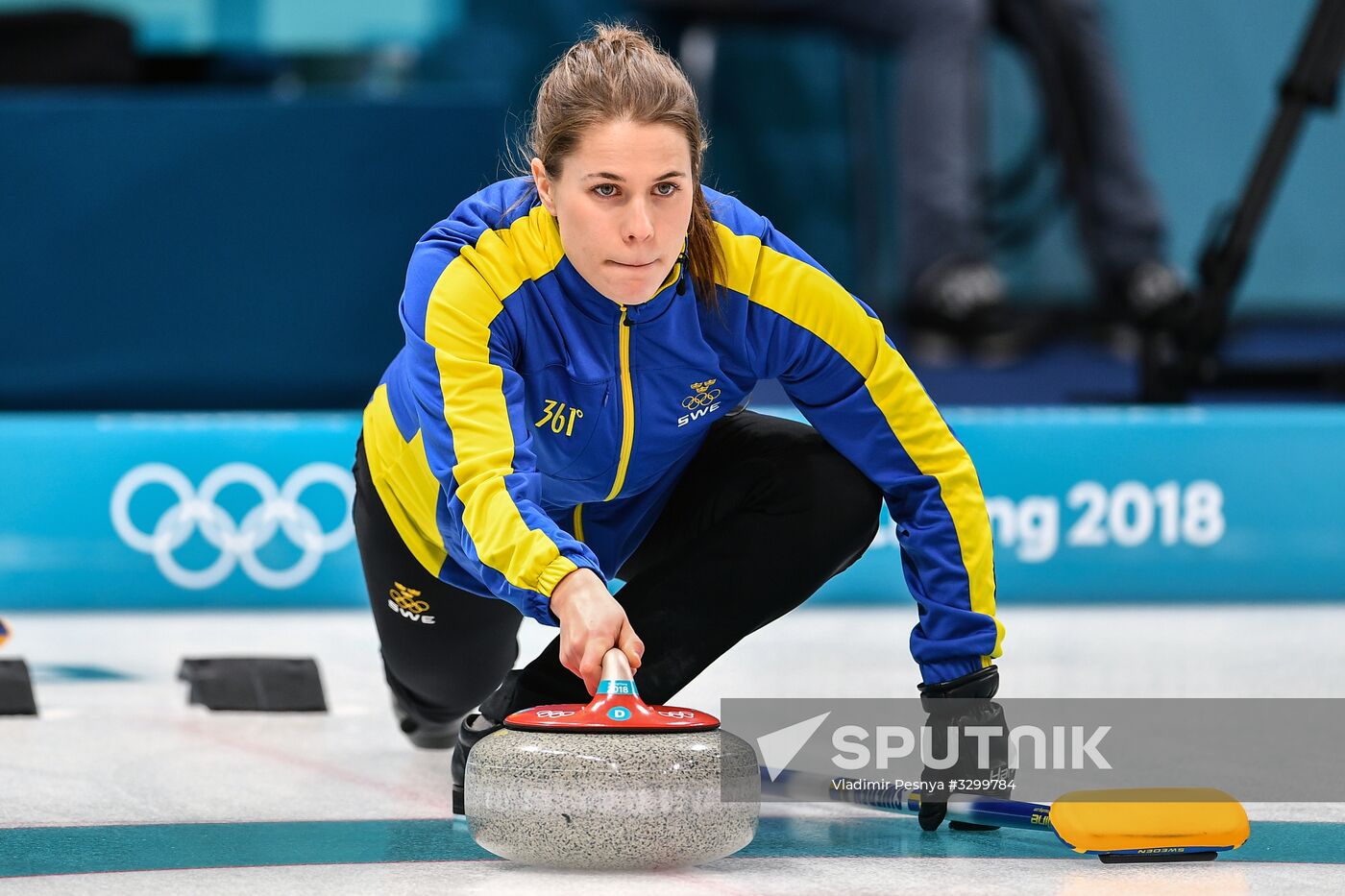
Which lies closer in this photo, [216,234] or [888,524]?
[888,524]

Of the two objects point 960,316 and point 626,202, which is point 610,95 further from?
point 960,316

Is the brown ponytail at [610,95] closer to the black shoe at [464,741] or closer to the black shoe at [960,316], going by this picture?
the black shoe at [464,741]

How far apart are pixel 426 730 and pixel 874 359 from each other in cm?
73

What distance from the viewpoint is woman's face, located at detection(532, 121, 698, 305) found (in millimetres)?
1507

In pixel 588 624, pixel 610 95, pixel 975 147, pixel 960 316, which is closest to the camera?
pixel 588 624

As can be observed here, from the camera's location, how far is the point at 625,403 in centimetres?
170

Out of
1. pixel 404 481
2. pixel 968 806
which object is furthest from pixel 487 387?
pixel 968 806

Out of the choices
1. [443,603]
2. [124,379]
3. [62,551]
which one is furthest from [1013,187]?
[443,603]

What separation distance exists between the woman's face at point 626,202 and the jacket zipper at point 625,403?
0.08m

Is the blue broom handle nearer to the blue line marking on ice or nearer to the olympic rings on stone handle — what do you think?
the blue line marking on ice

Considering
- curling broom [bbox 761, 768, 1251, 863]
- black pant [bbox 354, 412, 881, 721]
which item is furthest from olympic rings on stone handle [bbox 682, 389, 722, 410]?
curling broom [bbox 761, 768, 1251, 863]

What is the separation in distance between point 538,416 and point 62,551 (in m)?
1.62

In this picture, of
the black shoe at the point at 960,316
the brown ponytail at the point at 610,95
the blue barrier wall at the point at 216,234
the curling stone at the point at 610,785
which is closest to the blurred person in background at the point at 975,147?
the black shoe at the point at 960,316

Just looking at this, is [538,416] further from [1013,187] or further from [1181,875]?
[1013,187]
